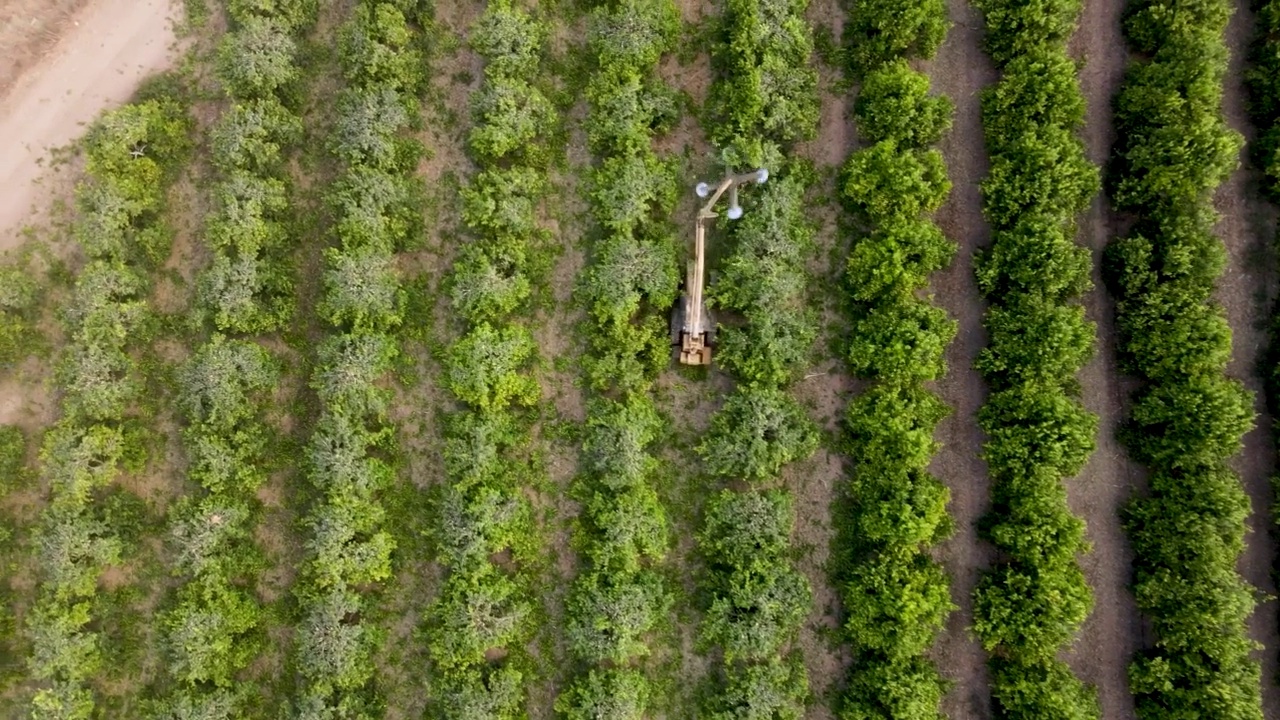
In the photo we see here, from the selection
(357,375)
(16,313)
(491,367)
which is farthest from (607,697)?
(16,313)

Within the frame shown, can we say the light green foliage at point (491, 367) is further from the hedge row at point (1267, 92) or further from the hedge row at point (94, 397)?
the hedge row at point (1267, 92)

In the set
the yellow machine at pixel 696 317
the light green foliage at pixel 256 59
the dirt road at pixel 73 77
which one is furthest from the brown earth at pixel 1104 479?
the dirt road at pixel 73 77

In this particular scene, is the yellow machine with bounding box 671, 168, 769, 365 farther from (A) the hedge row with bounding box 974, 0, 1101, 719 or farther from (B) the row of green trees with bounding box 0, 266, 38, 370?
(B) the row of green trees with bounding box 0, 266, 38, 370

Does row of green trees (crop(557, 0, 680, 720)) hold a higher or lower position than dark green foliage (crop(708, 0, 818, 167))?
lower

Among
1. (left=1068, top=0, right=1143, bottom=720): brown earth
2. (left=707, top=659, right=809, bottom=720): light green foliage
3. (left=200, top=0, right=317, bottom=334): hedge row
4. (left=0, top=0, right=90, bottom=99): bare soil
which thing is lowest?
(left=707, top=659, right=809, bottom=720): light green foliage

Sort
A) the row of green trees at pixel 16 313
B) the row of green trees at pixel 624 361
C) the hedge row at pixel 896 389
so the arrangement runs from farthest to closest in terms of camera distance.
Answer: the row of green trees at pixel 16 313, the row of green trees at pixel 624 361, the hedge row at pixel 896 389

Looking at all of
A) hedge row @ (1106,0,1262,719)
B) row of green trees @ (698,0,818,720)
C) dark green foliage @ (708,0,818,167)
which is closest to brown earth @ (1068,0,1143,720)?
hedge row @ (1106,0,1262,719)

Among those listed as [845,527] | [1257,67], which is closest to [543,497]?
[845,527]
